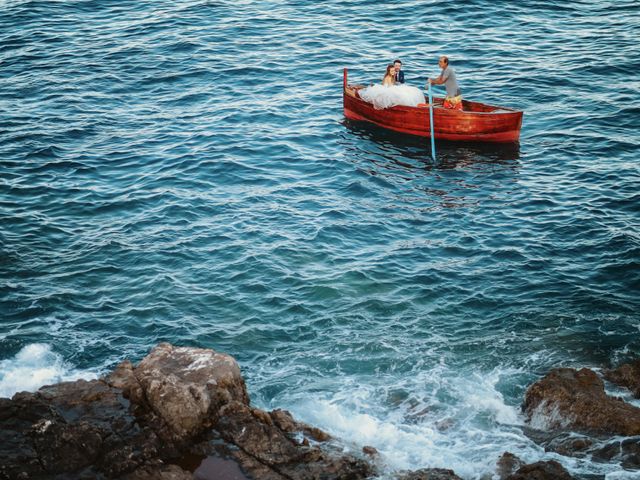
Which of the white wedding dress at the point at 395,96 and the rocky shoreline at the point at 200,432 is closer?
the rocky shoreline at the point at 200,432

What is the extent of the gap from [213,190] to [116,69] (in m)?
9.22

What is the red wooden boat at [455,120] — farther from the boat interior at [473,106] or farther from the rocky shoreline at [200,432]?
the rocky shoreline at [200,432]

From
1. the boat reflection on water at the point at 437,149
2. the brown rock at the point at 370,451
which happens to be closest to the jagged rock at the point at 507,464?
the brown rock at the point at 370,451

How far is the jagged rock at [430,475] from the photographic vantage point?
952 cm

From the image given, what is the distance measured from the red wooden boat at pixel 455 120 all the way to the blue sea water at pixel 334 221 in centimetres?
35

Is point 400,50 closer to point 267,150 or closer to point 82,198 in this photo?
point 267,150

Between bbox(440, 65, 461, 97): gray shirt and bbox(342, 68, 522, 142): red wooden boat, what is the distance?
1.63 feet

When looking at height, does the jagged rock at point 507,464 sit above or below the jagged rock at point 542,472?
below

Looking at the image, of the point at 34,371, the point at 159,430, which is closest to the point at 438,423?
the point at 159,430

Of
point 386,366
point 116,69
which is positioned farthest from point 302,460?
point 116,69

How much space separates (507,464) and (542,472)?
888 mm

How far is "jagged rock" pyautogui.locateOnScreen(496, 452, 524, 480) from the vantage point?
393 inches

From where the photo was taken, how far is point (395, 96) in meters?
21.3

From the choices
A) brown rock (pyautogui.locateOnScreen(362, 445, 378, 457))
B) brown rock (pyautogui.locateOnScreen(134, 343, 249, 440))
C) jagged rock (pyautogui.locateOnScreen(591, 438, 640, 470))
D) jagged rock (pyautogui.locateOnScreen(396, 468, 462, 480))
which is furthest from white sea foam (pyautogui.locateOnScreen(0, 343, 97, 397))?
jagged rock (pyautogui.locateOnScreen(591, 438, 640, 470))
